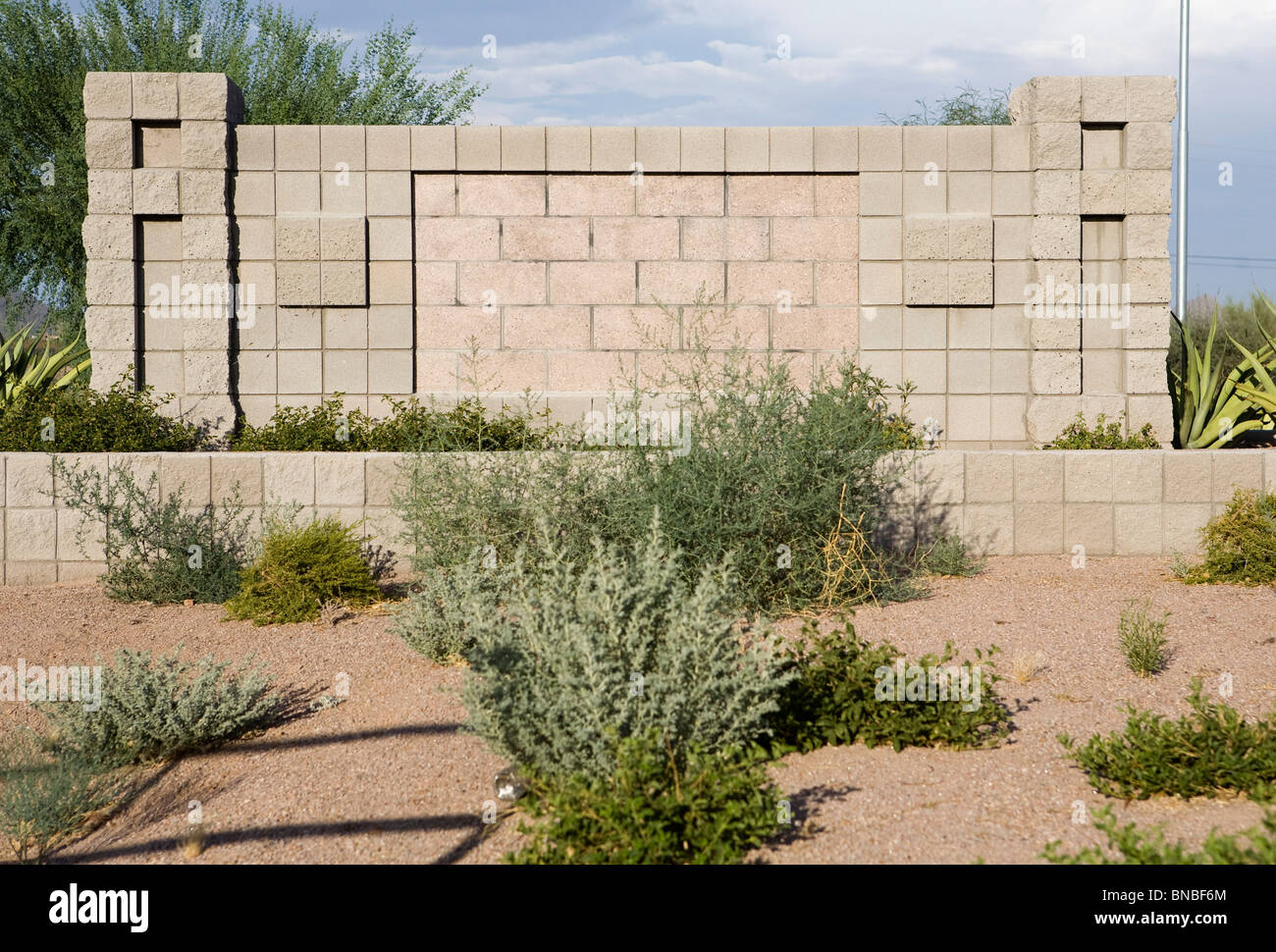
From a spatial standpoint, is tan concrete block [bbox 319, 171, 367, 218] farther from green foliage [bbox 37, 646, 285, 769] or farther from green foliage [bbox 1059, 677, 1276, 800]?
green foliage [bbox 1059, 677, 1276, 800]

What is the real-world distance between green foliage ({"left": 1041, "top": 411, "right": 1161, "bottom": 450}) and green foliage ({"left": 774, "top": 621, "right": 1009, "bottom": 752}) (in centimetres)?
532

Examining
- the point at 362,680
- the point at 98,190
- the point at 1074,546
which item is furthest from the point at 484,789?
the point at 98,190

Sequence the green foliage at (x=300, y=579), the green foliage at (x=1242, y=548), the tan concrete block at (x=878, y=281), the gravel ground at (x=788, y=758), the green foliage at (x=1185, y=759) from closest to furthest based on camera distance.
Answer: the gravel ground at (x=788, y=758) < the green foliage at (x=1185, y=759) < the green foliage at (x=300, y=579) < the green foliage at (x=1242, y=548) < the tan concrete block at (x=878, y=281)

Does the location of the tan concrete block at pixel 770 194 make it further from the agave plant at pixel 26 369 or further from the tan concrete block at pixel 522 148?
the agave plant at pixel 26 369

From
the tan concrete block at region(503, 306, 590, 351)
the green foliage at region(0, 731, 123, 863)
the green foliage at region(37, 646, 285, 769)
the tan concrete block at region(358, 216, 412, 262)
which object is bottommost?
the green foliage at region(0, 731, 123, 863)

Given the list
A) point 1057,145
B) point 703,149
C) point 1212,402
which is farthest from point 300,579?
point 1212,402

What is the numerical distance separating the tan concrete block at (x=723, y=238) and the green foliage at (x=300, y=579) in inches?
168

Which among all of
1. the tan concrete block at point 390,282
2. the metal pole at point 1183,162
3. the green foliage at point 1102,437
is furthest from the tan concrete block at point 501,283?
the metal pole at point 1183,162

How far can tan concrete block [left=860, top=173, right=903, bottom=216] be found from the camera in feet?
31.3

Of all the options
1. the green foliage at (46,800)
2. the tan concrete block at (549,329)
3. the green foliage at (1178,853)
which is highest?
the tan concrete block at (549,329)

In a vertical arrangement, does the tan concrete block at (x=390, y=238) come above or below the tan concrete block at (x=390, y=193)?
below

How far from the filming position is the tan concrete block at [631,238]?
31.3 feet

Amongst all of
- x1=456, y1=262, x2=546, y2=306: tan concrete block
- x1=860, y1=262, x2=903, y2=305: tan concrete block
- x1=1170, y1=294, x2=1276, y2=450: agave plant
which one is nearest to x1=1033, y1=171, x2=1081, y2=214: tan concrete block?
x1=860, y1=262, x2=903, y2=305: tan concrete block

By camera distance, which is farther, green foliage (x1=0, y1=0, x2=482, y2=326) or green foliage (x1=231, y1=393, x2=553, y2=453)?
green foliage (x1=0, y1=0, x2=482, y2=326)
